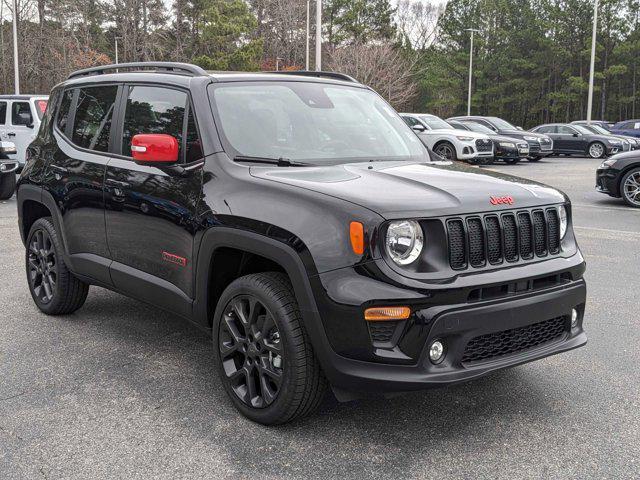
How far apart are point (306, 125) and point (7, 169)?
10.0 meters

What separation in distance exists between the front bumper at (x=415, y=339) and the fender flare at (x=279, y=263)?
0.04 m

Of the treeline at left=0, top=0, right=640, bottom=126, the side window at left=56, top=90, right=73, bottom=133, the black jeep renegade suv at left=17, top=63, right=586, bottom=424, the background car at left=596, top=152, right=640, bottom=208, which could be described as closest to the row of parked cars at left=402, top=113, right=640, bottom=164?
the background car at left=596, top=152, right=640, bottom=208

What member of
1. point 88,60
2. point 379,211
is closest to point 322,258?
point 379,211

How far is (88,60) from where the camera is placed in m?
50.4

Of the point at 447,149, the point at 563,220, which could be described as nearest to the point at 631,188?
the point at 447,149

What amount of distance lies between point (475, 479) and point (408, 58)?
198 feet

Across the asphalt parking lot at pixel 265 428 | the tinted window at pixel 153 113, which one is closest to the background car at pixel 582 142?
the asphalt parking lot at pixel 265 428

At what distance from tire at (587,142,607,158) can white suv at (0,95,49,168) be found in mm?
20826

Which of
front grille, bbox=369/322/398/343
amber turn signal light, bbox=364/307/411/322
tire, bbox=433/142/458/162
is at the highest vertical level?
tire, bbox=433/142/458/162

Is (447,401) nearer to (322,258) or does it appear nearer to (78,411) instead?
(322,258)

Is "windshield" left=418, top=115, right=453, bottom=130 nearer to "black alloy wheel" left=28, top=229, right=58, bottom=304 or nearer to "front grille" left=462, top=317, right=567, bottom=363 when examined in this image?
"black alloy wheel" left=28, top=229, right=58, bottom=304

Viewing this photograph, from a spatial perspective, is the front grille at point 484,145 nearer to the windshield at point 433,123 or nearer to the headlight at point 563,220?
the windshield at point 433,123

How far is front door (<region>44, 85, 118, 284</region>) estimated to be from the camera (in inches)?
182

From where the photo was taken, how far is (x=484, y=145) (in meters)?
20.8
